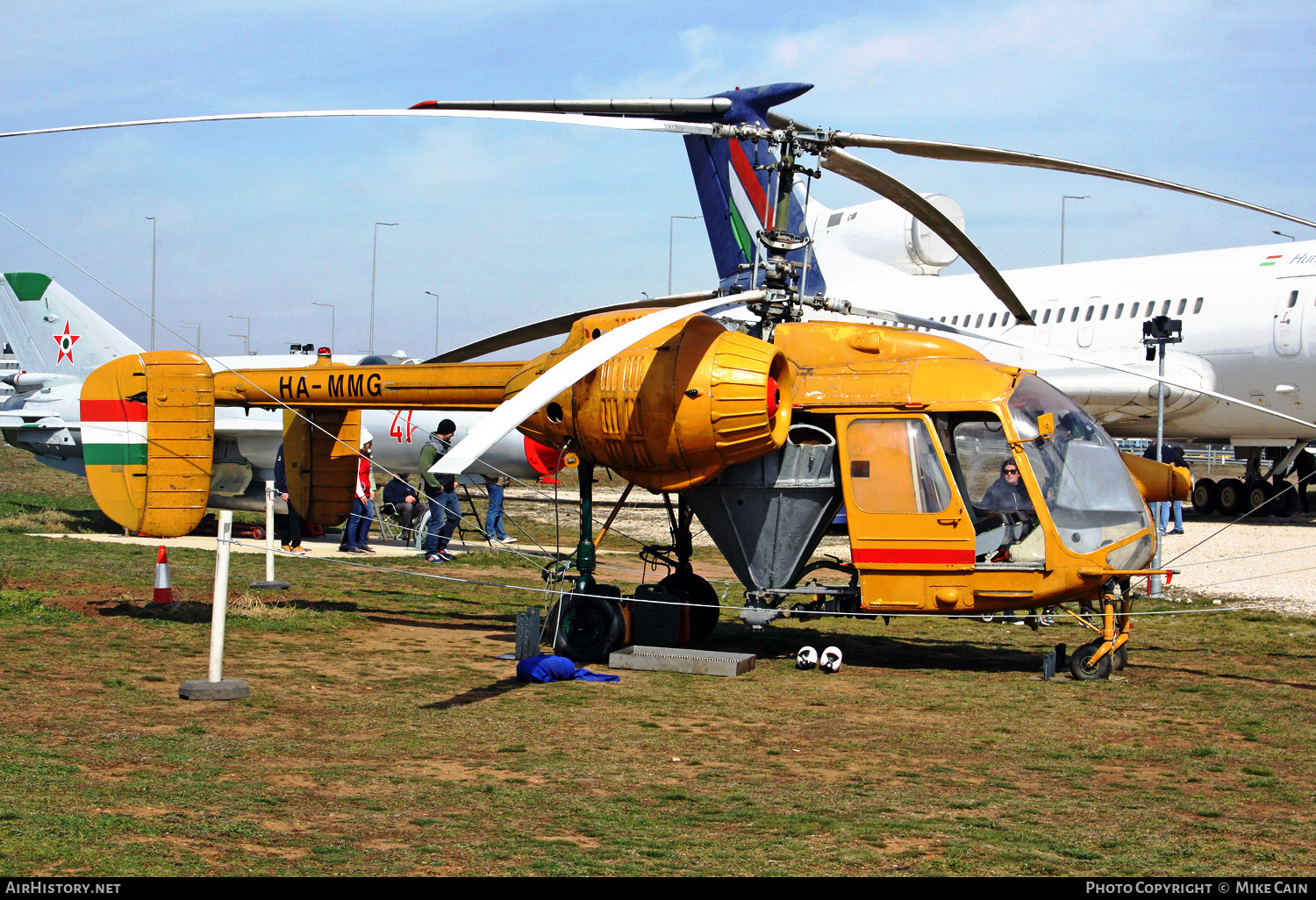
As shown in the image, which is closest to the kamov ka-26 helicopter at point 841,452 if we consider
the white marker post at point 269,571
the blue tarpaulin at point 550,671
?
the blue tarpaulin at point 550,671

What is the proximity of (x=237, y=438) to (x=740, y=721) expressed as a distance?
14799 millimetres

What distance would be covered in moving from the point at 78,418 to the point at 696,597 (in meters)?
13.7

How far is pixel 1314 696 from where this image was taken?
334 inches

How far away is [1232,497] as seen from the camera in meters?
24.5

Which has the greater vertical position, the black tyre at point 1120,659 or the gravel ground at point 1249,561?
the gravel ground at point 1249,561

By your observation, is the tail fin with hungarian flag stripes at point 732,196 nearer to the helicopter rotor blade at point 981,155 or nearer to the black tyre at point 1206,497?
the helicopter rotor blade at point 981,155

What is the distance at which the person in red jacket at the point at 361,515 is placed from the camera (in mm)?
17641

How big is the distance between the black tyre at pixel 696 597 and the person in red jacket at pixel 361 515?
692 centimetres

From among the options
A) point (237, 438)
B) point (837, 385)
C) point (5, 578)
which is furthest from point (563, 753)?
point (237, 438)

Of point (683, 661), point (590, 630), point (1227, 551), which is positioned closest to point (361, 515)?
point (590, 630)

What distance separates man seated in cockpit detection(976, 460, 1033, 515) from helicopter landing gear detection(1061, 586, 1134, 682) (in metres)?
0.92

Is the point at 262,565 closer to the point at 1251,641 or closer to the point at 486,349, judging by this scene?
the point at 486,349

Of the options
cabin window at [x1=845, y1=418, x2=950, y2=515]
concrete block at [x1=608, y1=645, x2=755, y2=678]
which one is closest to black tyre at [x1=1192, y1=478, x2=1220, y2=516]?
cabin window at [x1=845, y1=418, x2=950, y2=515]

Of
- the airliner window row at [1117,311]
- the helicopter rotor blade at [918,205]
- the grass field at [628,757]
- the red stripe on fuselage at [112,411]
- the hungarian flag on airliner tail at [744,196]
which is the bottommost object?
the grass field at [628,757]
